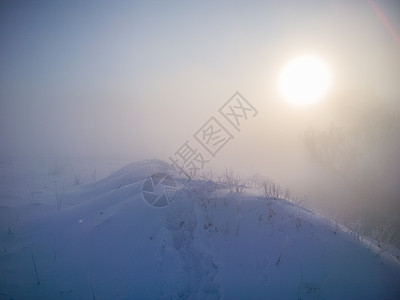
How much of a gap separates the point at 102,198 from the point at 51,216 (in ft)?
4.48

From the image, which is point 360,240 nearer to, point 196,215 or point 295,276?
point 295,276

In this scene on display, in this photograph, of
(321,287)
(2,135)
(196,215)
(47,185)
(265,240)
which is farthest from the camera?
(2,135)

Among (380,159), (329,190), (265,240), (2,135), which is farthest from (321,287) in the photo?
(2,135)

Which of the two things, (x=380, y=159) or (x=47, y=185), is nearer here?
(x=47, y=185)

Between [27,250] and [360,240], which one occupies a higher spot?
[360,240]

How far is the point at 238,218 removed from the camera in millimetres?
5523

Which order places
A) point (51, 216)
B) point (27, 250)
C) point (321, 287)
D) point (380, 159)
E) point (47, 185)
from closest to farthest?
point (321, 287) < point (27, 250) < point (51, 216) < point (47, 185) < point (380, 159)

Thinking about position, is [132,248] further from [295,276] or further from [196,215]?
[295,276]

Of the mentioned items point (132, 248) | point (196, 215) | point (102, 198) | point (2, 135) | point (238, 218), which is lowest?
point (2, 135)

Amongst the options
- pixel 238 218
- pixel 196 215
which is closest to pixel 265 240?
pixel 238 218

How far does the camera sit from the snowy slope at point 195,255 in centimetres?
412

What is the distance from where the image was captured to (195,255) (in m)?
4.84

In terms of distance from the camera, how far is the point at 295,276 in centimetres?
420

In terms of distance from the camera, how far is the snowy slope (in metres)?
4.12
